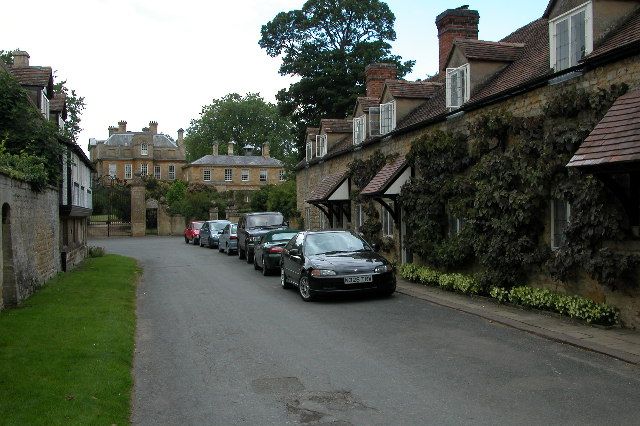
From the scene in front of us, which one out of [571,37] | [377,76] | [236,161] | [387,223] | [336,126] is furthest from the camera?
[236,161]

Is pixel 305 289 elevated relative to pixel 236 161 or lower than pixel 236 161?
lower

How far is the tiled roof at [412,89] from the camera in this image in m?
21.3

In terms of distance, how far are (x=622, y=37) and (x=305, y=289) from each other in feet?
26.8

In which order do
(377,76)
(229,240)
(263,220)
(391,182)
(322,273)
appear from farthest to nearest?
(229,240) → (263,220) → (377,76) → (391,182) → (322,273)

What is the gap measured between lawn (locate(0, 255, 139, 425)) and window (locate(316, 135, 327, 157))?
17446mm

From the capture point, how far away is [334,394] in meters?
6.64

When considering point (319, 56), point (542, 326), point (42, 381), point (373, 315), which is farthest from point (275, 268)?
point (319, 56)

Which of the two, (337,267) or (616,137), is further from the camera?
(337,267)

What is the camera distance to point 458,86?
1650 centimetres

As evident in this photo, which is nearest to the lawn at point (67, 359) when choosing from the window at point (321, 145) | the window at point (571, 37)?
the window at point (571, 37)

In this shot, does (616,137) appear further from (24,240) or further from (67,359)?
(24,240)

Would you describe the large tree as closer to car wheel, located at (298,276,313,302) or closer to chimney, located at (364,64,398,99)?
chimney, located at (364,64,398,99)

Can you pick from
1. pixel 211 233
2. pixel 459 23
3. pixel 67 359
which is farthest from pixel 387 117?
pixel 211 233

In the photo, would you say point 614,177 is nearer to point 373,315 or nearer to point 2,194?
point 373,315
